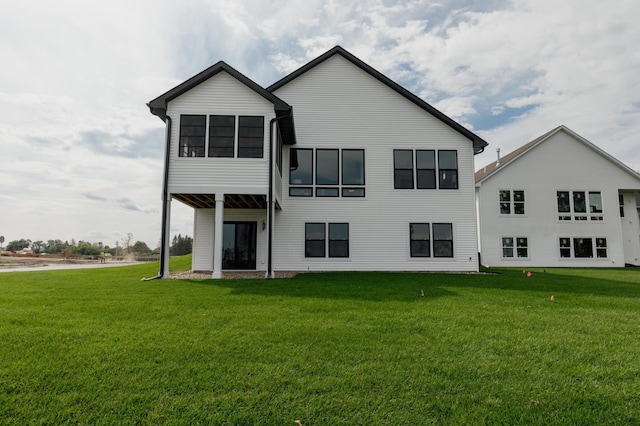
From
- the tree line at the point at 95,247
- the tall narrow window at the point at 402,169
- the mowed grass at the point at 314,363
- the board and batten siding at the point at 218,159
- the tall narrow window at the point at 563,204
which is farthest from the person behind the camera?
the tree line at the point at 95,247

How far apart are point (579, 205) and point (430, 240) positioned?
12.4 metres

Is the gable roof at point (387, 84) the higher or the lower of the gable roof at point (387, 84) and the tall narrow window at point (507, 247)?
the higher

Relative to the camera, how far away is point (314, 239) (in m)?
14.5

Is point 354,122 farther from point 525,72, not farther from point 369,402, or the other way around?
point 369,402

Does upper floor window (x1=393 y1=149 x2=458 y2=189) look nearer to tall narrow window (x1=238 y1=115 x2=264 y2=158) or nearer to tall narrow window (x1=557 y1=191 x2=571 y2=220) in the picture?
tall narrow window (x1=238 y1=115 x2=264 y2=158)

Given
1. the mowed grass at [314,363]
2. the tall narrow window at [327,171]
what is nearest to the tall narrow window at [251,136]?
the tall narrow window at [327,171]

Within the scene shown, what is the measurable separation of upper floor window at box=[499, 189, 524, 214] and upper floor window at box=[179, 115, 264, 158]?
15909mm

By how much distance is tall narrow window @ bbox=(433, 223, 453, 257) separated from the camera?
14.6 metres

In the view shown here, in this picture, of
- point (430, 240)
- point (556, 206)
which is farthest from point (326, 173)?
point (556, 206)

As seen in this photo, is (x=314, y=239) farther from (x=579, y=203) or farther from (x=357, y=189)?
(x=579, y=203)

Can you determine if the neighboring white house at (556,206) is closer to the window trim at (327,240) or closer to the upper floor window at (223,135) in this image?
the window trim at (327,240)

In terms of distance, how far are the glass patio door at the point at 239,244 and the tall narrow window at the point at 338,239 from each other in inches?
127

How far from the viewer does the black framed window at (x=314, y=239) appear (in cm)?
1443

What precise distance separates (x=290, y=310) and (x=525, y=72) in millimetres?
16233
